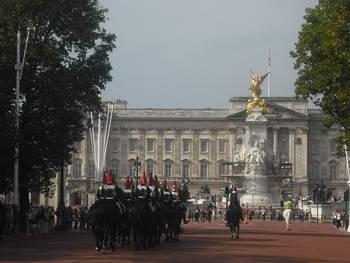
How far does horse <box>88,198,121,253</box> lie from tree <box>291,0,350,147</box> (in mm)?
16477

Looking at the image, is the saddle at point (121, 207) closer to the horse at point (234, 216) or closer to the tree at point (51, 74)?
the horse at point (234, 216)

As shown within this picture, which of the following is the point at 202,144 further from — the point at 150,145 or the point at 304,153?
the point at 304,153

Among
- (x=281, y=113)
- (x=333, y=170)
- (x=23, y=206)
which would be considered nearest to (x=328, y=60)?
(x=23, y=206)

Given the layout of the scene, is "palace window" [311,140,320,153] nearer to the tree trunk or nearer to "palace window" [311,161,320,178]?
"palace window" [311,161,320,178]

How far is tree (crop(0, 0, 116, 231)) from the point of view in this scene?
50625 millimetres

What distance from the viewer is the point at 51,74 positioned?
51875 mm

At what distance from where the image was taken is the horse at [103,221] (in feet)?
99.0

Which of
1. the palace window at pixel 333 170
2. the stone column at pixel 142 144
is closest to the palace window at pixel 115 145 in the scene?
the stone column at pixel 142 144

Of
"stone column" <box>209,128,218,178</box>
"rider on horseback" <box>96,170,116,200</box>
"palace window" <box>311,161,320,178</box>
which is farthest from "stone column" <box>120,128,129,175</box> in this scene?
"rider on horseback" <box>96,170,116,200</box>

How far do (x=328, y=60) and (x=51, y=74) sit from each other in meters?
14.7

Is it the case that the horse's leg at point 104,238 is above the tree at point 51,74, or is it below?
below

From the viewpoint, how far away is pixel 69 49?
5400 centimetres

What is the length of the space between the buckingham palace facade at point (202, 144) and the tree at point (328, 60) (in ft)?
374

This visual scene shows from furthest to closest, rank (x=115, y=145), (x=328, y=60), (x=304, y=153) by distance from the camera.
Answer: (x=115, y=145) < (x=304, y=153) < (x=328, y=60)
